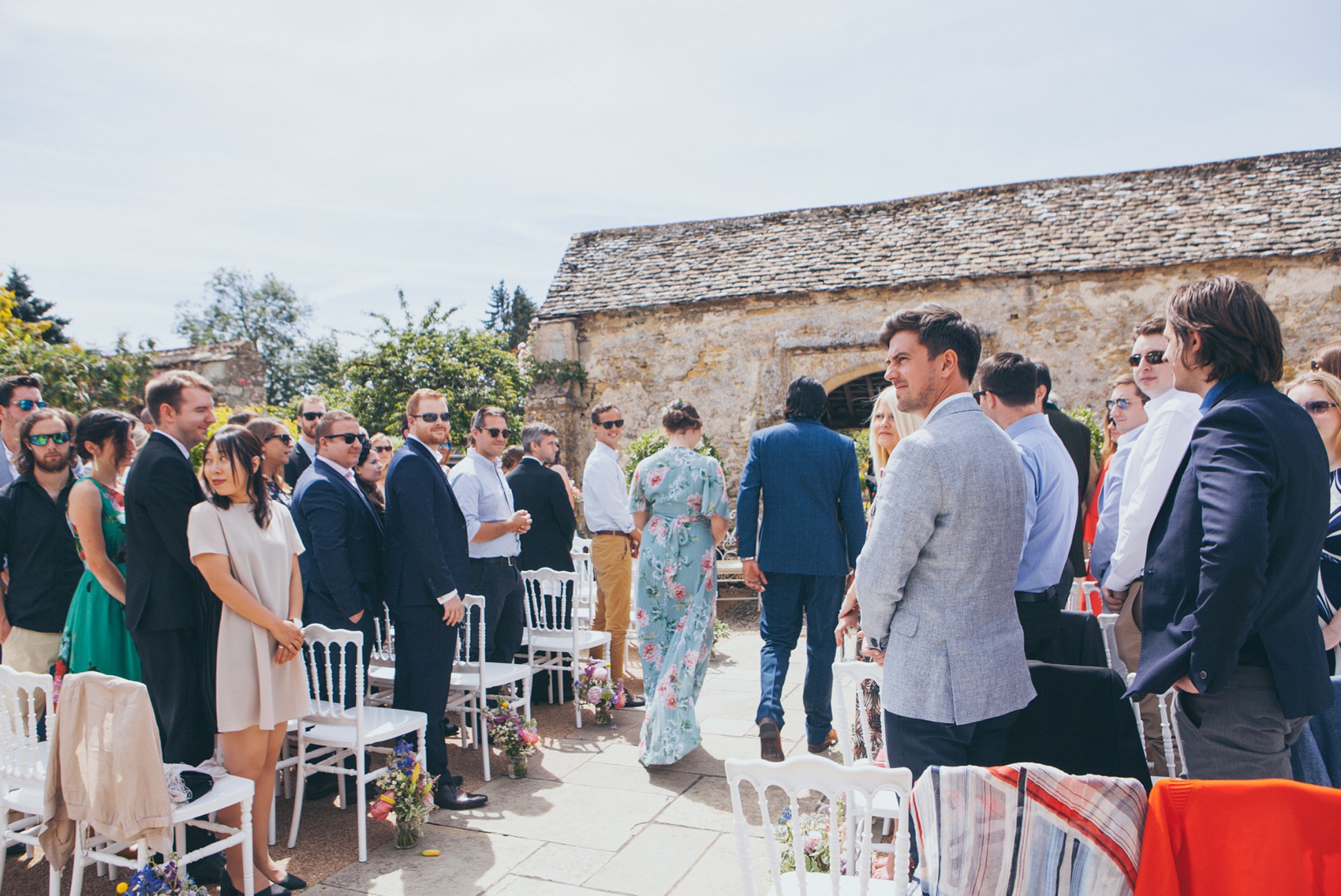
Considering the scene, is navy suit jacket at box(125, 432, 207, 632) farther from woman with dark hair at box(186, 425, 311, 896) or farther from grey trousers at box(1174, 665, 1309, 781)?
grey trousers at box(1174, 665, 1309, 781)

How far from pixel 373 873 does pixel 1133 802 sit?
320 cm

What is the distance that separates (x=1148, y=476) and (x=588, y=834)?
2950mm

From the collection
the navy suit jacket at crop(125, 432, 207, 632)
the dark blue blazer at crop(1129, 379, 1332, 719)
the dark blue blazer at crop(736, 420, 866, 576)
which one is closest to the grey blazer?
the dark blue blazer at crop(1129, 379, 1332, 719)

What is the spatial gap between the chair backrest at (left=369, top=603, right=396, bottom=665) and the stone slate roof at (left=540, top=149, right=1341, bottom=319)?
386 inches

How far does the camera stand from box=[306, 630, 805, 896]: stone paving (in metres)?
3.56

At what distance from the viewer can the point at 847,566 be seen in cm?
505

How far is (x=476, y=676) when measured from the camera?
16.6 feet

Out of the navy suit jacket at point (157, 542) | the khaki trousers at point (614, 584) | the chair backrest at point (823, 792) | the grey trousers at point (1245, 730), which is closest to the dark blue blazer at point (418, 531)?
the navy suit jacket at point (157, 542)

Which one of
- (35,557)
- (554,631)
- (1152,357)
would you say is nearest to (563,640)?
(554,631)

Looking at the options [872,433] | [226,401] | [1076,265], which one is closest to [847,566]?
→ [872,433]

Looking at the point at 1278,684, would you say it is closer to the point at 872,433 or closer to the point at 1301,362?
the point at 872,433

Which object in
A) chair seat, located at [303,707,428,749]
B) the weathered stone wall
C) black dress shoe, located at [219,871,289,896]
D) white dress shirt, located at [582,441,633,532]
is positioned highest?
the weathered stone wall

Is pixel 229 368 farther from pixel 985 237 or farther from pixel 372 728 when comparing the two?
pixel 372 728

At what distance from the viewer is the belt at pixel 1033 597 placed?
3.49 metres
